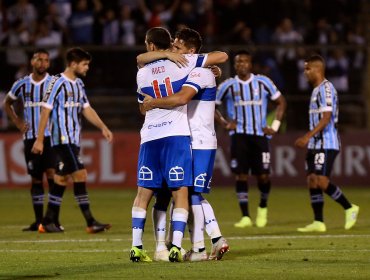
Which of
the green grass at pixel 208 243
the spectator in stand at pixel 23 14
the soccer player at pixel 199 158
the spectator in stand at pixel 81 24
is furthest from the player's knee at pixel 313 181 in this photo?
the spectator in stand at pixel 23 14

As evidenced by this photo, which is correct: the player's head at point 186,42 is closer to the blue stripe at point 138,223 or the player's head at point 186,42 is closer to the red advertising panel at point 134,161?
the blue stripe at point 138,223

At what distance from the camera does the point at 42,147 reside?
1377cm

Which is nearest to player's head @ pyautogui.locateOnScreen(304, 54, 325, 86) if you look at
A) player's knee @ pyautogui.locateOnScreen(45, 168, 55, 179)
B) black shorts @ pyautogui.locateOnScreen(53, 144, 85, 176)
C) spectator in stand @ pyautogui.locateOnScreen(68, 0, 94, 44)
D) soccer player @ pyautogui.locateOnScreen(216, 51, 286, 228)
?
soccer player @ pyautogui.locateOnScreen(216, 51, 286, 228)

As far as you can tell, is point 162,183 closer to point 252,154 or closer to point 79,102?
point 79,102

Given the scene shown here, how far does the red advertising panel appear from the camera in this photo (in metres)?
21.6

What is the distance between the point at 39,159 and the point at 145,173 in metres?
4.80

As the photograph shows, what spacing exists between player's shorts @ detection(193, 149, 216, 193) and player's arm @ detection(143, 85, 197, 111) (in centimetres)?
61

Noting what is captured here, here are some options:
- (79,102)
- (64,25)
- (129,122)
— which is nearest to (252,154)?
(79,102)

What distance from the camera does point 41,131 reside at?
13.8m

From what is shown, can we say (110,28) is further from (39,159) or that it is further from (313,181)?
(313,181)

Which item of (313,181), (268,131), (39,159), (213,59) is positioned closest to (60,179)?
(39,159)

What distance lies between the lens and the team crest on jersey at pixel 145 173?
10383mm

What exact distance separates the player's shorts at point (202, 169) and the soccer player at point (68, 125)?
349cm

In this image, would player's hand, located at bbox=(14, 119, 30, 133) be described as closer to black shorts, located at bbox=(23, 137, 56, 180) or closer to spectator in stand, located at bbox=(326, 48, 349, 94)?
black shorts, located at bbox=(23, 137, 56, 180)
